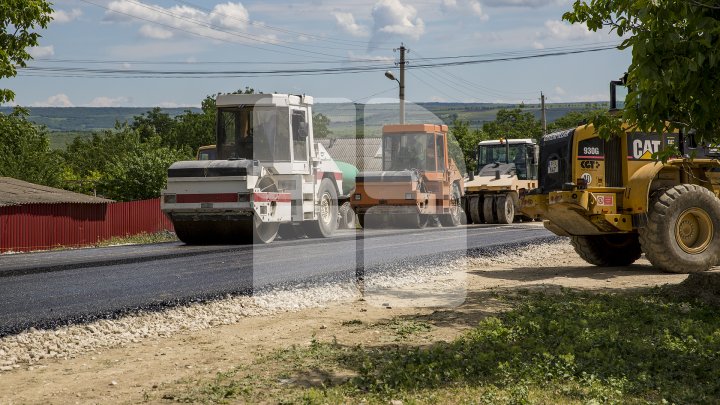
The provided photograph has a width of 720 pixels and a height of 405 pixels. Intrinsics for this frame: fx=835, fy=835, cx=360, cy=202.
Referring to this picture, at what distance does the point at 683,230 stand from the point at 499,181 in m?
16.6

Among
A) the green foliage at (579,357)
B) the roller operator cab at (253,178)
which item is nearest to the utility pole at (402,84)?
the roller operator cab at (253,178)

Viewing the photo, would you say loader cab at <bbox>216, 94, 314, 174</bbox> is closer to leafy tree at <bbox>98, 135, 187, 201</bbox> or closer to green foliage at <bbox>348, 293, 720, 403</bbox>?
green foliage at <bbox>348, 293, 720, 403</bbox>

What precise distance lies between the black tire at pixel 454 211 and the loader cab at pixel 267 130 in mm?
8885

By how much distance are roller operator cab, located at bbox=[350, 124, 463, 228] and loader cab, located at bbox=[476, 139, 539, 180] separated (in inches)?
155

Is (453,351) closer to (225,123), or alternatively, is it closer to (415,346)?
(415,346)

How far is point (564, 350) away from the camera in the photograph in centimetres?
720

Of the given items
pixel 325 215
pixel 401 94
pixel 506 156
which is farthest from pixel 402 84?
pixel 325 215

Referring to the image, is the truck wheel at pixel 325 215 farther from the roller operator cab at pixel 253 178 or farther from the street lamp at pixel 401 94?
the street lamp at pixel 401 94

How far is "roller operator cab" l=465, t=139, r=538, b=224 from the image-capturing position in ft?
97.0

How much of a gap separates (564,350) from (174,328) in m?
4.36

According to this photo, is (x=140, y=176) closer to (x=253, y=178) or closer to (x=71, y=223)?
(x=71, y=223)

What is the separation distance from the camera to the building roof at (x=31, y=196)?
3469 centimetres

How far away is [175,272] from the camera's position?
1318 cm

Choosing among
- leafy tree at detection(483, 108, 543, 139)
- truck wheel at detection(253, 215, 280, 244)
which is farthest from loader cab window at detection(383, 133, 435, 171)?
leafy tree at detection(483, 108, 543, 139)
